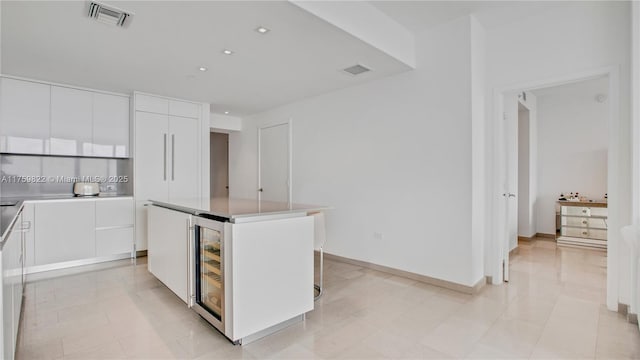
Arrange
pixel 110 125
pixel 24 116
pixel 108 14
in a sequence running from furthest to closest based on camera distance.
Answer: pixel 110 125
pixel 24 116
pixel 108 14

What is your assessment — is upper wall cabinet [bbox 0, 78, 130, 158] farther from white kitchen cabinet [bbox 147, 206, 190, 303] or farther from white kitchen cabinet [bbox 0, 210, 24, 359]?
white kitchen cabinet [bbox 0, 210, 24, 359]

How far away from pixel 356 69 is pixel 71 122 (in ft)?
13.0

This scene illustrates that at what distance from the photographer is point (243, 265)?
211 centimetres

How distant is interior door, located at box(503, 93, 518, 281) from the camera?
3.69m

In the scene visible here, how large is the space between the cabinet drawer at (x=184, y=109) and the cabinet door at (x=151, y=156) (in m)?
0.18

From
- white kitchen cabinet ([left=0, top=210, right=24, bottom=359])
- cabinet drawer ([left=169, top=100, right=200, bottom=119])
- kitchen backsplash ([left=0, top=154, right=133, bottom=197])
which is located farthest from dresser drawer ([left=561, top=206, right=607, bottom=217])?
kitchen backsplash ([left=0, top=154, right=133, bottom=197])

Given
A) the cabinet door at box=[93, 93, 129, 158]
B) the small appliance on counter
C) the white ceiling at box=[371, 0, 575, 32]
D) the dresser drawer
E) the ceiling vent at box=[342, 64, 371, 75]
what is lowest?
the dresser drawer

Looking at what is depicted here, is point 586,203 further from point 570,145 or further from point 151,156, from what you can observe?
point 151,156

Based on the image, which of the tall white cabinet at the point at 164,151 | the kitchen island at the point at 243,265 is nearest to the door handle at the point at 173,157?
the tall white cabinet at the point at 164,151

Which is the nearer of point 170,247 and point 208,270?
point 208,270

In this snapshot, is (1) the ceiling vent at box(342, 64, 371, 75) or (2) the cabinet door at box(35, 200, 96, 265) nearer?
(1) the ceiling vent at box(342, 64, 371, 75)

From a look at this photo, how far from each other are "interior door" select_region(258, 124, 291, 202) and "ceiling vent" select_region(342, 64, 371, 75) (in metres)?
2.01

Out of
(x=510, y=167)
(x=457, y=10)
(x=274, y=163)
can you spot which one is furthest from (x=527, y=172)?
(x=274, y=163)

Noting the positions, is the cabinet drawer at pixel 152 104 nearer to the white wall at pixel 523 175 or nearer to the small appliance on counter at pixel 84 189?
the small appliance on counter at pixel 84 189
